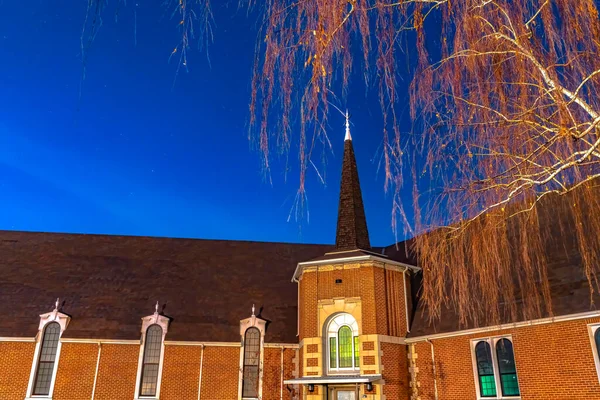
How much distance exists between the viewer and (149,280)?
26250 mm

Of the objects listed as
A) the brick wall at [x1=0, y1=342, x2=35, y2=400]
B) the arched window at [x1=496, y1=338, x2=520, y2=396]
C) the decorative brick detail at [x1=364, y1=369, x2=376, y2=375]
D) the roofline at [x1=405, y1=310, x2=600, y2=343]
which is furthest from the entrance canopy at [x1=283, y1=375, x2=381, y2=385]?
the brick wall at [x1=0, y1=342, x2=35, y2=400]

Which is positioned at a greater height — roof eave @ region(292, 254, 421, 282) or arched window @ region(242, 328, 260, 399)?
roof eave @ region(292, 254, 421, 282)

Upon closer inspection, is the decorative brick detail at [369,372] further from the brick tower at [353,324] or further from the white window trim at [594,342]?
the white window trim at [594,342]

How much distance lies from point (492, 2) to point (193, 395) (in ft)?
67.8

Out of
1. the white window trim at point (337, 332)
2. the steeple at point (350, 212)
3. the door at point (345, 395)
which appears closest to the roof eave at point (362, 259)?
the steeple at point (350, 212)

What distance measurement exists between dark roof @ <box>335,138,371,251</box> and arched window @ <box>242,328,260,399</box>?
19.0 ft

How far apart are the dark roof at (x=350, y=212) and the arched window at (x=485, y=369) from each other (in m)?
6.54

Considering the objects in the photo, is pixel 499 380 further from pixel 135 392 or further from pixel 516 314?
pixel 135 392

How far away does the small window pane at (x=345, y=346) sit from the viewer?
793 inches

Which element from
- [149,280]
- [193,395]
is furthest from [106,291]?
[193,395]

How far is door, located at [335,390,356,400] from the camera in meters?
19.7

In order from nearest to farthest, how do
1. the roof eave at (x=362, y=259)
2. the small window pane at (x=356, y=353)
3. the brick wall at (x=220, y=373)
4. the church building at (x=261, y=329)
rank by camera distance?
the church building at (x=261, y=329) → the small window pane at (x=356, y=353) → the roof eave at (x=362, y=259) → the brick wall at (x=220, y=373)

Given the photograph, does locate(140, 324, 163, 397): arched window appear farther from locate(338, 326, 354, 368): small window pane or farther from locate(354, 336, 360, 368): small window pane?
locate(354, 336, 360, 368): small window pane

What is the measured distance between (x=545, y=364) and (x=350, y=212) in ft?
34.0
